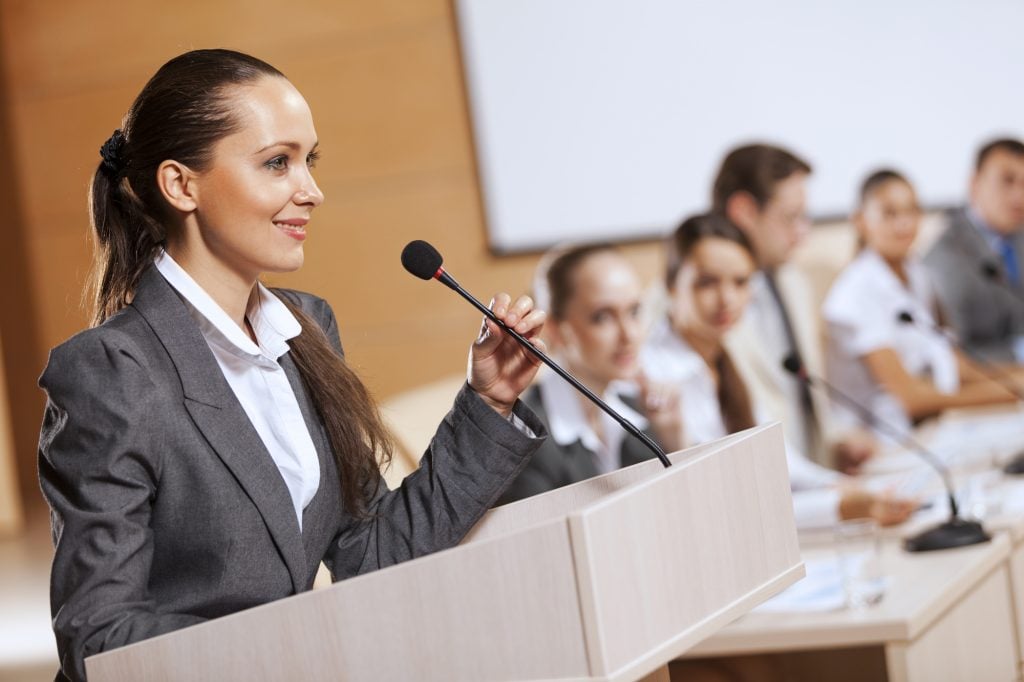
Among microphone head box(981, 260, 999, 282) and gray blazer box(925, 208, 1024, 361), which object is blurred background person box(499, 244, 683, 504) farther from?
gray blazer box(925, 208, 1024, 361)

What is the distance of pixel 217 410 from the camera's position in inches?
47.0

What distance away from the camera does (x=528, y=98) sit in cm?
530

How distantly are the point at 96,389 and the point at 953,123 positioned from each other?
174 inches

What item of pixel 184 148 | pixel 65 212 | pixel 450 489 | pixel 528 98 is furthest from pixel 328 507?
pixel 65 212

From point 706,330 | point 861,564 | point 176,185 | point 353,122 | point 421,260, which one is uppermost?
point 353,122

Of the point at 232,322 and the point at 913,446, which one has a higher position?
the point at 232,322

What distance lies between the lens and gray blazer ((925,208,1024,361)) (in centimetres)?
458

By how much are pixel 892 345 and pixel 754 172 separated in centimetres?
77

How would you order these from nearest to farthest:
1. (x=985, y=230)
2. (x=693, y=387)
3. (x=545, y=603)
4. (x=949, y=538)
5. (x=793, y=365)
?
(x=545, y=603)
(x=949, y=538)
(x=793, y=365)
(x=693, y=387)
(x=985, y=230)

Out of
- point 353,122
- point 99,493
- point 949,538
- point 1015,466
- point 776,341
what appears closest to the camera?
point 99,493

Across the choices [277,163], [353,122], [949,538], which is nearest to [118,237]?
[277,163]

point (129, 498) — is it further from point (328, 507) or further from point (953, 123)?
point (953, 123)

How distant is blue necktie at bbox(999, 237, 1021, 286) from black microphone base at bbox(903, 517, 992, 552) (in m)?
2.51

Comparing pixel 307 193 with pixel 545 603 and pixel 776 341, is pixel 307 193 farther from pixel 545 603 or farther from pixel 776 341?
pixel 776 341
